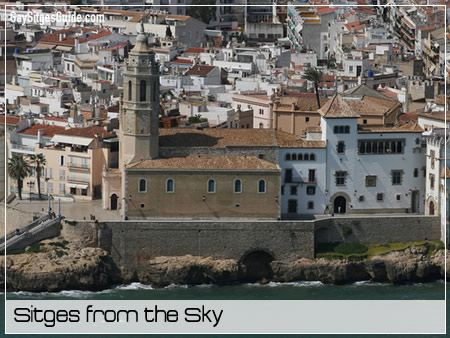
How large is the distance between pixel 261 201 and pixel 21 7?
202 ft

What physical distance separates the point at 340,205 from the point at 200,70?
27580mm

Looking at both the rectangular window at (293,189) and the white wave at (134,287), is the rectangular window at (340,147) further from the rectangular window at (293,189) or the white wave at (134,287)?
the white wave at (134,287)

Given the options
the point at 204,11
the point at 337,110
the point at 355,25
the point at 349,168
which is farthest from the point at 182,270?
the point at 204,11

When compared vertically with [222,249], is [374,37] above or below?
above

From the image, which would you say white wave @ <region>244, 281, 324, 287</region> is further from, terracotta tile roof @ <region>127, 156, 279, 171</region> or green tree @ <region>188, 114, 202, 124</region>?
green tree @ <region>188, 114, 202, 124</region>

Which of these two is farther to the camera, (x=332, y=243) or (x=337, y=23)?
(x=337, y=23)

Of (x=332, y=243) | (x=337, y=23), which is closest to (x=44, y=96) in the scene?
(x=332, y=243)

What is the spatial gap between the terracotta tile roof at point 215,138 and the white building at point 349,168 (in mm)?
966

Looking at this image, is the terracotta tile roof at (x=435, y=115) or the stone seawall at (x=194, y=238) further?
the terracotta tile roof at (x=435, y=115)

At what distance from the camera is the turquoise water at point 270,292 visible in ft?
219

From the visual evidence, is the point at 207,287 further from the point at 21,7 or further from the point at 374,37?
the point at 21,7

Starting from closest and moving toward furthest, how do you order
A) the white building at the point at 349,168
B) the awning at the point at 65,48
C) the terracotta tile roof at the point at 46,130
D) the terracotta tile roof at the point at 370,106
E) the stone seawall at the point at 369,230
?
the stone seawall at the point at 369,230, the white building at the point at 349,168, the terracotta tile roof at the point at 370,106, the terracotta tile roof at the point at 46,130, the awning at the point at 65,48

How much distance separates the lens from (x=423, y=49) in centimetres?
11006

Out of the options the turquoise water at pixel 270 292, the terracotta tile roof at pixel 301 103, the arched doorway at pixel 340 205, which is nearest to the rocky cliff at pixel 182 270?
the turquoise water at pixel 270 292
